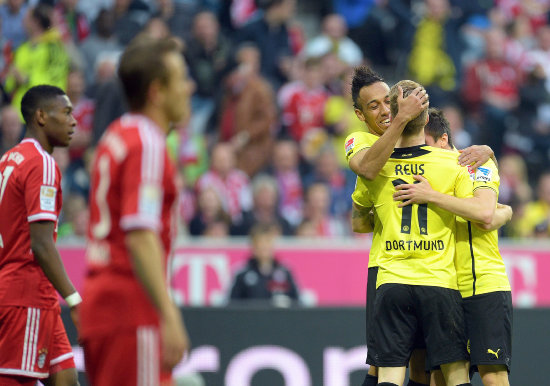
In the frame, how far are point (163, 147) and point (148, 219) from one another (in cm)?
35

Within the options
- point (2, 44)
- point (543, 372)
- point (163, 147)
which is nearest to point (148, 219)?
point (163, 147)

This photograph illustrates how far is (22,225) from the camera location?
218 inches

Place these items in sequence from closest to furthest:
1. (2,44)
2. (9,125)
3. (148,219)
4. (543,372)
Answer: (148,219) < (543,372) < (9,125) < (2,44)

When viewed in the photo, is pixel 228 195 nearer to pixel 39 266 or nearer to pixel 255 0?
pixel 255 0

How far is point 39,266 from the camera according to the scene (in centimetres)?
557

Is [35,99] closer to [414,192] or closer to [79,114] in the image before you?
[414,192]

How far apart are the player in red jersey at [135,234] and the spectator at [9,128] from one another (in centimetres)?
789

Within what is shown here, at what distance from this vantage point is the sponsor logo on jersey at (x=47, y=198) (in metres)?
5.44

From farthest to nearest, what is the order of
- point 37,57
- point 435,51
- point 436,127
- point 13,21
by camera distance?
point 435,51
point 13,21
point 37,57
point 436,127

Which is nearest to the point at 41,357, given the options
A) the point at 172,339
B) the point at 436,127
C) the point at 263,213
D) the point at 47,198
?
the point at 47,198

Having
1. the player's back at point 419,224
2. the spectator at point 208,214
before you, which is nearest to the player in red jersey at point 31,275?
the player's back at point 419,224

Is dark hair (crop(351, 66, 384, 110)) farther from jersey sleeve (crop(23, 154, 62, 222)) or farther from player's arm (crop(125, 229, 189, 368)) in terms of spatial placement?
player's arm (crop(125, 229, 189, 368))

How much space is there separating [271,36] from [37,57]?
3770 mm

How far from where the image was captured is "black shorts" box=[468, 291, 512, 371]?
5.64 m
